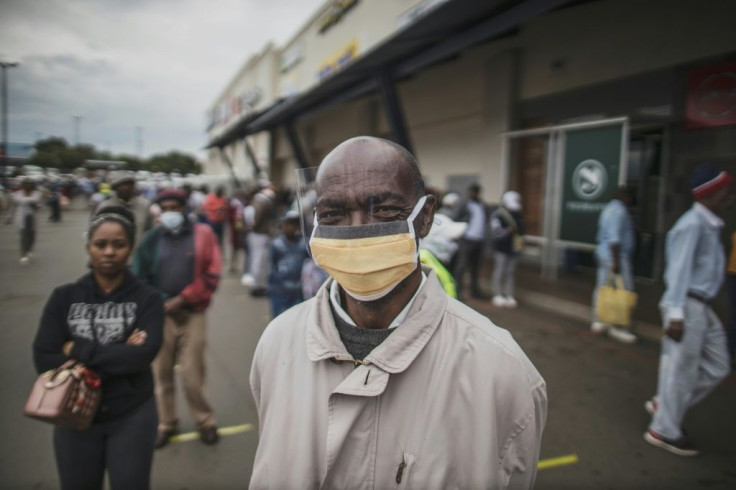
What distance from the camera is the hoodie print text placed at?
7.01ft

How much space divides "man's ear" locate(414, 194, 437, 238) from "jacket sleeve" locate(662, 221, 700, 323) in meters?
2.56

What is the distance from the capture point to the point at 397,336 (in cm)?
117

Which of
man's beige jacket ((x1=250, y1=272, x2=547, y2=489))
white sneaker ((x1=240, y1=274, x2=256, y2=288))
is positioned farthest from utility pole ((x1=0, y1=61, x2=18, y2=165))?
white sneaker ((x1=240, y1=274, x2=256, y2=288))

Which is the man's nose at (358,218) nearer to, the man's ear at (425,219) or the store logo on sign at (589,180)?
the man's ear at (425,219)

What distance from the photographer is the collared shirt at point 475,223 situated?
24.3ft

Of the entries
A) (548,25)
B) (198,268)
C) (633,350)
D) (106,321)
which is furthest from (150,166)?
(548,25)

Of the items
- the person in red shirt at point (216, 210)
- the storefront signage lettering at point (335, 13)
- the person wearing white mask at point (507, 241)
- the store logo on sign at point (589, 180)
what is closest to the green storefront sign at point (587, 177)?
the store logo on sign at point (589, 180)

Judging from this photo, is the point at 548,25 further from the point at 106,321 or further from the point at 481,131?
the point at 106,321

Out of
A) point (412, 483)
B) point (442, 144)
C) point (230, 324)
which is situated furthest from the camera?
point (442, 144)

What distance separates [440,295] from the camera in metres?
1.28

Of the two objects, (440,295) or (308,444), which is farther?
(440,295)

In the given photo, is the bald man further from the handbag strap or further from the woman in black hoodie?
the handbag strap

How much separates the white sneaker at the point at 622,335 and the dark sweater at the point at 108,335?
5.42 meters

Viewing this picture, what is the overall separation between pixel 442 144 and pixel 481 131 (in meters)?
1.75
